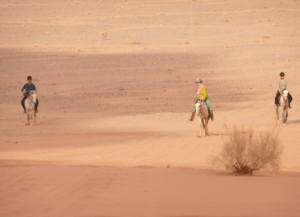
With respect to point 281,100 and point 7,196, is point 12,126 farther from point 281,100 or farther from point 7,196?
point 7,196

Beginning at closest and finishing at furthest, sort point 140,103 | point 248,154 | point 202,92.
A: point 248,154 < point 202,92 < point 140,103

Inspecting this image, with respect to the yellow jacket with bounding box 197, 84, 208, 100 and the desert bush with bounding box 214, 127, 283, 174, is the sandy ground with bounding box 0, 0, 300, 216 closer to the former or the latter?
the desert bush with bounding box 214, 127, 283, 174

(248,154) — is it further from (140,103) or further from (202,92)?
(140,103)

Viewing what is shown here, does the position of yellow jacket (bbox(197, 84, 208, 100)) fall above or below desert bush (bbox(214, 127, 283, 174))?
above

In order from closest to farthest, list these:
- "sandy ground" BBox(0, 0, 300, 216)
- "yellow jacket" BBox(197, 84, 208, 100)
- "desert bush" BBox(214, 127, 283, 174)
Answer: "sandy ground" BBox(0, 0, 300, 216)
"desert bush" BBox(214, 127, 283, 174)
"yellow jacket" BBox(197, 84, 208, 100)

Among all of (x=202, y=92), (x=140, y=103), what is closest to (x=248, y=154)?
(x=202, y=92)

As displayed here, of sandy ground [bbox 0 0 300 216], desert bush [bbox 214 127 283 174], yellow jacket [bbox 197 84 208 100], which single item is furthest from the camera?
yellow jacket [bbox 197 84 208 100]

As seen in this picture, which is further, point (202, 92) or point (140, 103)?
point (140, 103)

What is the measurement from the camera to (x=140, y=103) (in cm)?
2709

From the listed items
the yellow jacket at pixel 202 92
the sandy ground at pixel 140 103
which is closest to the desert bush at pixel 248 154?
the sandy ground at pixel 140 103

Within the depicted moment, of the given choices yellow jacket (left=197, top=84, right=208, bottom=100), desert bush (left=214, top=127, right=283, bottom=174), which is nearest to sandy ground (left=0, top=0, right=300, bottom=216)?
desert bush (left=214, top=127, right=283, bottom=174)

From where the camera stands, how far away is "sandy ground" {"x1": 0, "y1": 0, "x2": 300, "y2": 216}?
7.53 m

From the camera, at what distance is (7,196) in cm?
751

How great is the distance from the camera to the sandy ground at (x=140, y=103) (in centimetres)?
753
